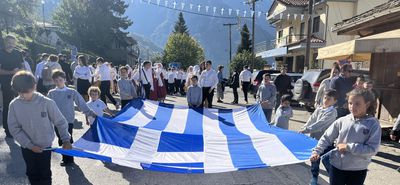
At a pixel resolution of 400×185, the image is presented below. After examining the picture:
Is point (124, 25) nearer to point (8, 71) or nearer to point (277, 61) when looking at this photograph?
point (277, 61)

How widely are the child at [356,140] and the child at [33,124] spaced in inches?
112

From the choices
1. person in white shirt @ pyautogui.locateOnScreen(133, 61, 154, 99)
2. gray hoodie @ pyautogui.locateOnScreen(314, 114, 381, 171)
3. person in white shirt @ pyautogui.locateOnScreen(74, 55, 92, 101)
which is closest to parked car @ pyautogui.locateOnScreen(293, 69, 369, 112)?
person in white shirt @ pyautogui.locateOnScreen(133, 61, 154, 99)

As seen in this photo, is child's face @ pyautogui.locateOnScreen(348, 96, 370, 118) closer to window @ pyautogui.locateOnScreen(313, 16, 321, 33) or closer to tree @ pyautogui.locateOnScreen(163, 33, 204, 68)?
window @ pyautogui.locateOnScreen(313, 16, 321, 33)

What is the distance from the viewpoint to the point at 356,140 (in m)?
3.26

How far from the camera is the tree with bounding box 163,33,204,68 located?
66.4 metres

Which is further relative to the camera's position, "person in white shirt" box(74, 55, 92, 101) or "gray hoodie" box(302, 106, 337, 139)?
"person in white shirt" box(74, 55, 92, 101)

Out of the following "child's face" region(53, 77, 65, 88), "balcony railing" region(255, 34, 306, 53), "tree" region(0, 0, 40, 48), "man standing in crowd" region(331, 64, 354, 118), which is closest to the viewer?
"child's face" region(53, 77, 65, 88)

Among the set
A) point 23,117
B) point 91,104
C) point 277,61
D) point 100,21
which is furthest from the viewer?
point 100,21

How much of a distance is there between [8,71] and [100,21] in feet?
170

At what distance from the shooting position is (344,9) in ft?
84.2

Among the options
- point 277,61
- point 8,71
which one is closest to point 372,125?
point 8,71

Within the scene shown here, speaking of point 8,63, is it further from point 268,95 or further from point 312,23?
point 312,23

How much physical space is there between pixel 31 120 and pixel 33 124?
1.9 inches

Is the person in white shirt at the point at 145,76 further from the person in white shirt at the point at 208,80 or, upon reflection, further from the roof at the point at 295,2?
the roof at the point at 295,2
